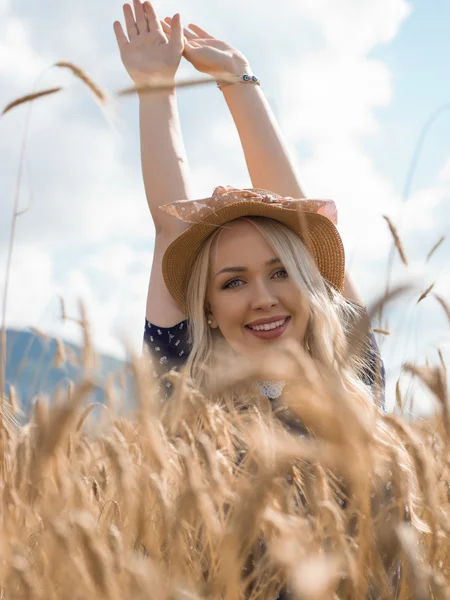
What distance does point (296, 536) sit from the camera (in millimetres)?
747

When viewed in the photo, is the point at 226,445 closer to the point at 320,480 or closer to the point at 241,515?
the point at 320,480

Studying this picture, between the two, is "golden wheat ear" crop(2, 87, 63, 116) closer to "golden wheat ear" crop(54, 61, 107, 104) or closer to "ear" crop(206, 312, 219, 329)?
"golden wheat ear" crop(54, 61, 107, 104)

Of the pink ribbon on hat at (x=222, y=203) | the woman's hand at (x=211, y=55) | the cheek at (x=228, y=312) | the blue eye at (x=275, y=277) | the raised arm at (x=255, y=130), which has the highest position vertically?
the woman's hand at (x=211, y=55)

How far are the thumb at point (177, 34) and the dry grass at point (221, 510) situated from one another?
75.3 inches

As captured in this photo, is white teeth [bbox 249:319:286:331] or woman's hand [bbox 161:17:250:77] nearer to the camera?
white teeth [bbox 249:319:286:331]

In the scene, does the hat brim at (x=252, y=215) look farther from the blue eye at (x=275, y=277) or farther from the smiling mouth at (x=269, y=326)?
the smiling mouth at (x=269, y=326)

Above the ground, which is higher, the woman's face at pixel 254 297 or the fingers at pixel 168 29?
the fingers at pixel 168 29

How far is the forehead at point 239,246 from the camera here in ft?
7.79

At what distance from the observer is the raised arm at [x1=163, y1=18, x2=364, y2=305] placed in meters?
3.00

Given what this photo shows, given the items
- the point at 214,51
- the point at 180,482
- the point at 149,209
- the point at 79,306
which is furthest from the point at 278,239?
the point at 180,482

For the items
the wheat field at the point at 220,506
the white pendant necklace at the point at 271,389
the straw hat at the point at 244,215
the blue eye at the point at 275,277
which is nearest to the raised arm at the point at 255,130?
the straw hat at the point at 244,215

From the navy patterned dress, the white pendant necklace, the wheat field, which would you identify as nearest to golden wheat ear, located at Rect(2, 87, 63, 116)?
the wheat field

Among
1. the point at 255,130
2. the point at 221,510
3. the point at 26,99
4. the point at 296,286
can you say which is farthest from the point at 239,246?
the point at 221,510

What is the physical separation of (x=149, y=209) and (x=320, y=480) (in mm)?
1976
